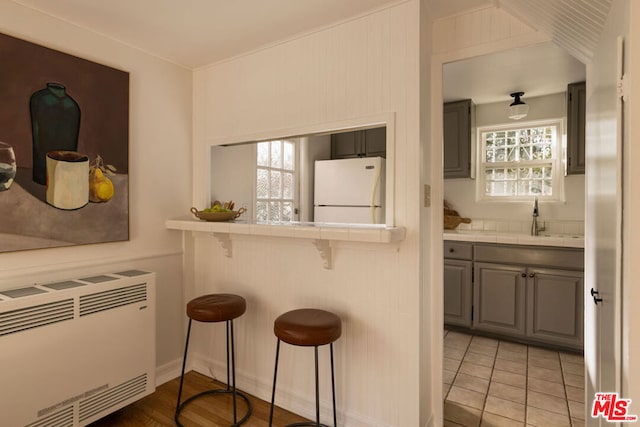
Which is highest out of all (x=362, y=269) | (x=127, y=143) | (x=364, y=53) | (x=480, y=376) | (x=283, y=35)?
(x=283, y=35)

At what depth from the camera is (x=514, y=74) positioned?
2891 millimetres

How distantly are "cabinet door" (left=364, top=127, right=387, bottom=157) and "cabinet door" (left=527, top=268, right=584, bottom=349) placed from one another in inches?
79.5

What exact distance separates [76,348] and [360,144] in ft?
6.53

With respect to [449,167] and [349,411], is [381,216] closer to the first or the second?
[349,411]

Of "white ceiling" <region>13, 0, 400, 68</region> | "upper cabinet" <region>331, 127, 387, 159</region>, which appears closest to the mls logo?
"upper cabinet" <region>331, 127, 387, 159</region>

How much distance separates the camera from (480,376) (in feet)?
8.59

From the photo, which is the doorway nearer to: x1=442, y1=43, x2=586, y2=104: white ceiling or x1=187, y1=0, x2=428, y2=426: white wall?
x1=442, y1=43, x2=586, y2=104: white ceiling

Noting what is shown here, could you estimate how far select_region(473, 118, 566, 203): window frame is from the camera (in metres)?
3.42

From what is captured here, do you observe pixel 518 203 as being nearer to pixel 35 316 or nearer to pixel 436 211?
pixel 436 211

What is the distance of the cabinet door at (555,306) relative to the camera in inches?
113

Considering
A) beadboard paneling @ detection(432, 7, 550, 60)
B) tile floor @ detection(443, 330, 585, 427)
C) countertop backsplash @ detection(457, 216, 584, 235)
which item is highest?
beadboard paneling @ detection(432, 7, 550, 60)

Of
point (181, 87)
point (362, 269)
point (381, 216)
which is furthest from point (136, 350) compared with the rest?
point (181, 87)

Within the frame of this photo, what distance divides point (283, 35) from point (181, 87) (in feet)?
3.23

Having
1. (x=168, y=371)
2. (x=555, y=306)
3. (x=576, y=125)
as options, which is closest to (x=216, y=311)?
(x=168, y=371)
